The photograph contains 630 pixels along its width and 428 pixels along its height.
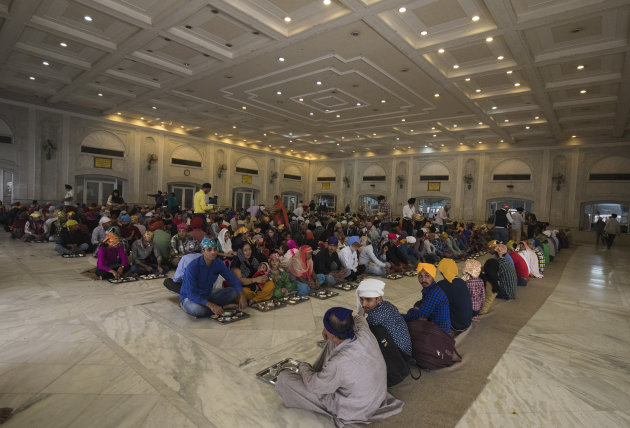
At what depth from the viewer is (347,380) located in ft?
6.87

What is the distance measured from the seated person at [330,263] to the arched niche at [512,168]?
1525cm

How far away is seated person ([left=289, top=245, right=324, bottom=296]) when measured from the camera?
16.9 feet

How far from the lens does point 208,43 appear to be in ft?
25.7

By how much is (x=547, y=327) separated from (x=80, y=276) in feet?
24.0

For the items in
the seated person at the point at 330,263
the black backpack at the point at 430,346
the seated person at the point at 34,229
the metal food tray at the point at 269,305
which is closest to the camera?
the black backpack at the point at 430,346

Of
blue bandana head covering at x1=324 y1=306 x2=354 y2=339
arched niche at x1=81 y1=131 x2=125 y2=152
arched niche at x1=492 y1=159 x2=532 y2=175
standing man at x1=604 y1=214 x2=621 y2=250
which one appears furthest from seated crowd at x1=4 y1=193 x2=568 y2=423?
arched niche at x1=492 y1=159 x2=532 y2=175

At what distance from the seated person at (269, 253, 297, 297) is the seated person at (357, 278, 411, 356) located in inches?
88.9

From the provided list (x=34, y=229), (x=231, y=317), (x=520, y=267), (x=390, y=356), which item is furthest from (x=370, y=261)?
(x=34, y=229)

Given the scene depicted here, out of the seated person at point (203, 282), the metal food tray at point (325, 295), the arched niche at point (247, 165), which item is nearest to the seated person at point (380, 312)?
the seated person at point (203, 282)

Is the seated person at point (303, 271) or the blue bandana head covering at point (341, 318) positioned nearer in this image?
the blue bandana head covering at point (341, 318)

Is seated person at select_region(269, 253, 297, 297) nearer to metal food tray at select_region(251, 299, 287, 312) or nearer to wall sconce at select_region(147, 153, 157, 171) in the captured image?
metal food tray at select_region(251, 299, 287, 312)

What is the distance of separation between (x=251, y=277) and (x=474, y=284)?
3217mm

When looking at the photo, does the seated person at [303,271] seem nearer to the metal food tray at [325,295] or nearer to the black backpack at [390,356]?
the metal food tray at [325,295]

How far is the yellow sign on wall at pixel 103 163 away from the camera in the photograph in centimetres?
1479
